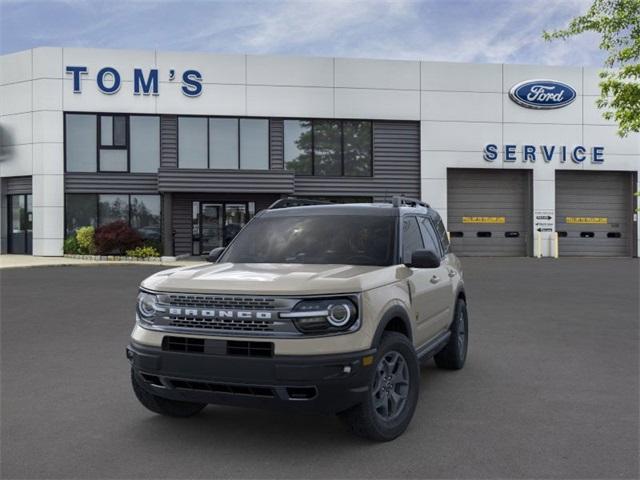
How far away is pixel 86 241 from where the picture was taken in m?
24.1

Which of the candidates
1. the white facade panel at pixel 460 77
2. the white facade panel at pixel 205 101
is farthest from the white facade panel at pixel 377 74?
the white facade panel at pixel 205 101

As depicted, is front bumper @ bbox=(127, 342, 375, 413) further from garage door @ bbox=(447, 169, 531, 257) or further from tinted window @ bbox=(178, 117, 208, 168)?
garage door @ bbox=(447, 169, 531, 257)

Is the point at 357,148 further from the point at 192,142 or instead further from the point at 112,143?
the point at 112,143

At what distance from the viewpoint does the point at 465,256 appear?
27.7 m

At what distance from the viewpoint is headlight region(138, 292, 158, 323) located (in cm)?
432

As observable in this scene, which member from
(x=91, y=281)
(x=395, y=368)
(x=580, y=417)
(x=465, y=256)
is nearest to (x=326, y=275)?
(x=395, y=368)

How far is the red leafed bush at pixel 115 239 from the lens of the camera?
76.7 ft

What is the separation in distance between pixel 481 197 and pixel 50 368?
78.3 ft

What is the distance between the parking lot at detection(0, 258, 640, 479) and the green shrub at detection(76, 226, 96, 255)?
15.5 meters

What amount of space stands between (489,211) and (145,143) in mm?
15518

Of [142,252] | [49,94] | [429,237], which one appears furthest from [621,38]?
[49,94]

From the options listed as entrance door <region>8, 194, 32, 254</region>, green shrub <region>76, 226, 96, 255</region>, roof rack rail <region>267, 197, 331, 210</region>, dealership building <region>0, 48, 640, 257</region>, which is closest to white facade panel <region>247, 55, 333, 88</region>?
dealership building <region>0, 48, 640, 257</region>

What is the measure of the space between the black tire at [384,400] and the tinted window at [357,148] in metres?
22.6

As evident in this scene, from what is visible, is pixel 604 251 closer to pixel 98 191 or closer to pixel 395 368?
pixel 98 191
